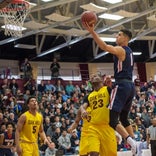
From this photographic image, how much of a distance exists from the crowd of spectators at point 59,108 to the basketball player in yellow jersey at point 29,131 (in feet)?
11.1

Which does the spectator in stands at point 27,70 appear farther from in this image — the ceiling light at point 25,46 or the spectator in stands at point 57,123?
the spectator in stands at point 57,123

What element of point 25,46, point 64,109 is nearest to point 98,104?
point 64,109

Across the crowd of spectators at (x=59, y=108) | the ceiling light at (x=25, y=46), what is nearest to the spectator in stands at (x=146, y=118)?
the crowd of spectators at (x=59, y=108)

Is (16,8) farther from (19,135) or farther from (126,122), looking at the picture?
(126,122)

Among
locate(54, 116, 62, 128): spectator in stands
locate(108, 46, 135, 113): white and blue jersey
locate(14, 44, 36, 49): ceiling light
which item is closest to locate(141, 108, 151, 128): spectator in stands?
locate(54, 116, 62, 128): spectator in stands

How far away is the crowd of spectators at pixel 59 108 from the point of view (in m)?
14.8

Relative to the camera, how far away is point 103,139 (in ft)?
24.0

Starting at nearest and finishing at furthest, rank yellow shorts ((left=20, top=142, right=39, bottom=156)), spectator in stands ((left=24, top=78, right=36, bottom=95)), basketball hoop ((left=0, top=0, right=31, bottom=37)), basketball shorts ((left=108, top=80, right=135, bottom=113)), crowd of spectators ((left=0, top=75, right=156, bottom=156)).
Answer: basketball shorts ((left=108, top=80, right=135, bottom=113))
yellow shorts ((left=20, top=142, right=39, bottom=156))
basketball hoop ((left=0, top=0, right=31, bottom=37))
crowd of spectators ((left=0, top=75, right=156, bottom=156))
spectator in stands ((left=24, top=78, right=36, bottom=95))

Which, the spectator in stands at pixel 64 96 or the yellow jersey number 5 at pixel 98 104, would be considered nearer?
the yellow jersey number 5 at pixel 98 104

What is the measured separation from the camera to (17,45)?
24.9 meters

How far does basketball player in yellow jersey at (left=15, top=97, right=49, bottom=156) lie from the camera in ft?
26.6

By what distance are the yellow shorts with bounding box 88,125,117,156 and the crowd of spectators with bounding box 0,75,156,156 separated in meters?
4.88

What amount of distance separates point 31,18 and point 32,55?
20.2 ft

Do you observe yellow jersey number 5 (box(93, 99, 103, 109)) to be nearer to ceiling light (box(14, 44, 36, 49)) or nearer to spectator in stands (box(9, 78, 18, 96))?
spectator in stands (box(9, 78, 18, 96))
